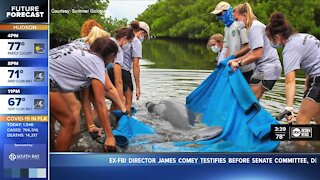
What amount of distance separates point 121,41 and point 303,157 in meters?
1.40

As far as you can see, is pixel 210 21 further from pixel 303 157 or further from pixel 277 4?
pixel 303 157

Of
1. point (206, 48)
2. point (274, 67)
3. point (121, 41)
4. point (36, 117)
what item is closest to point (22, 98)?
point (36, 117)

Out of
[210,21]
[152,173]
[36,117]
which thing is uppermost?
[210,21]

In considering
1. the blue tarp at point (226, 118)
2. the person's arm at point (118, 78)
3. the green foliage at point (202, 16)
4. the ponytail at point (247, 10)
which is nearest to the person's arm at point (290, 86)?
the blue tarp at point (226, 118)

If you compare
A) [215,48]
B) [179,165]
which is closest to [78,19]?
[215,48]

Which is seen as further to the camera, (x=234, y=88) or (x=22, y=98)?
Result: (x=234, y=88)

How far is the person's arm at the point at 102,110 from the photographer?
4562 mm

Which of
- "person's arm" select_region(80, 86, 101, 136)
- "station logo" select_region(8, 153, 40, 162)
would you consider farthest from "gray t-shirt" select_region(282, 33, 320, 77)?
"station logo" select_region(8, 153, 40, 162)

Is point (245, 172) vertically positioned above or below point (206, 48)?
below

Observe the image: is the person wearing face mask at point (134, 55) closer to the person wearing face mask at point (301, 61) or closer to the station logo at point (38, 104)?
the station logo at point (38, 104)

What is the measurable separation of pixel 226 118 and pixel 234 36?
549 mm

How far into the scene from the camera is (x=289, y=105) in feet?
15.1

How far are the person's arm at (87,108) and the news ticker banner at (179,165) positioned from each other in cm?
20

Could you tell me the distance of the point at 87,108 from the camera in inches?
181
